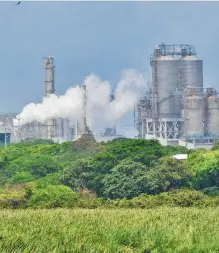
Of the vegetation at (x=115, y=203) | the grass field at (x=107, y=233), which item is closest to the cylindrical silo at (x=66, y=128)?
the vegetation at (x=115, y=203)

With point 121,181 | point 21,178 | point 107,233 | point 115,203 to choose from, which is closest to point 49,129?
point 21,178

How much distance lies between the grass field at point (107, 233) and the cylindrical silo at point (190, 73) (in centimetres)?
9894

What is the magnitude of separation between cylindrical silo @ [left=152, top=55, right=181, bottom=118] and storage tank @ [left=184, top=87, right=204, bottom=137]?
661 cm

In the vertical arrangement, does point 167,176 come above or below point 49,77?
below

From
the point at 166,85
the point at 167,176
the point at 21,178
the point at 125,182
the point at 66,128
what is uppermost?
the point at 166,85

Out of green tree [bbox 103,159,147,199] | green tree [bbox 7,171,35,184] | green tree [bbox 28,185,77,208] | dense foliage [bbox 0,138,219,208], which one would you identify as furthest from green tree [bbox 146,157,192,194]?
green tree [bbox 7,171,35,184]

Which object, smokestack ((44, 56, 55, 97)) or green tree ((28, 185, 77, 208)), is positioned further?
smokestack ((44, 56, 55, 97))

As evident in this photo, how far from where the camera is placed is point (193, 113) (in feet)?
421

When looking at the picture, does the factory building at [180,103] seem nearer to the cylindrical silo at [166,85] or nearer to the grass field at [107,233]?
the cylindrical silo at [166,85]

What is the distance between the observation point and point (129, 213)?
133ft

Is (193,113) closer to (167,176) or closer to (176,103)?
(176,103)

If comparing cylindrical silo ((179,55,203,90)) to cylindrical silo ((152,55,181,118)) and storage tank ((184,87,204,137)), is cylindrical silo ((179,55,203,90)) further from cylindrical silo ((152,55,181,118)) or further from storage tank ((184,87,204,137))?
storage tank ((184,87,204,137))

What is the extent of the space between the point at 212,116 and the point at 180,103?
21.5ft

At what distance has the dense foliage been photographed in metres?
53.1
